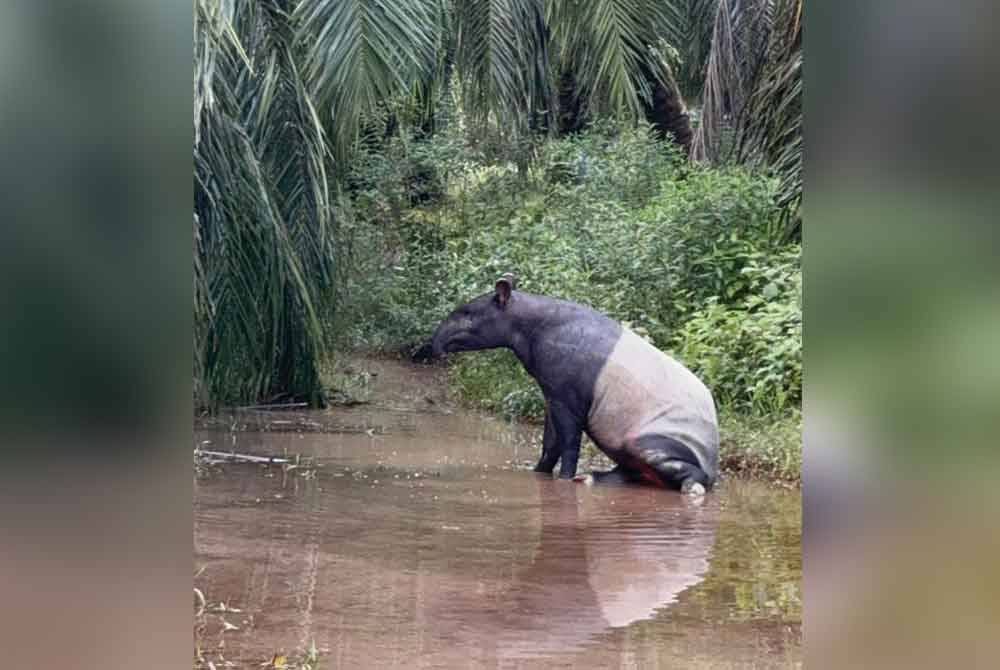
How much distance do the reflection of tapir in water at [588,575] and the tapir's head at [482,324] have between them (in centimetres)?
162

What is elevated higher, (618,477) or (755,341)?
(755,341)

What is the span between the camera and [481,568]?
5621 millimetres

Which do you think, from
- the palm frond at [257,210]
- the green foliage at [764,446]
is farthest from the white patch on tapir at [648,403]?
the palm frond at [257,210]

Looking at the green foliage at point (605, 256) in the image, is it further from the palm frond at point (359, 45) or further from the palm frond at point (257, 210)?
the palm frond at point (359, 45)

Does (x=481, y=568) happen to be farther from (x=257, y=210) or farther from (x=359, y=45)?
(x=359, y=45)

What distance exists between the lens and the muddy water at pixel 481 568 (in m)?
4.38

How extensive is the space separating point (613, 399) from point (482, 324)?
127cm

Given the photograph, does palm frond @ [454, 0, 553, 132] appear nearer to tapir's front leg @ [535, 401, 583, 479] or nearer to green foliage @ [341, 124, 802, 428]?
tapir's front leg @ [535, 401, 583, 479]

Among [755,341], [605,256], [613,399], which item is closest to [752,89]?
[605,256]

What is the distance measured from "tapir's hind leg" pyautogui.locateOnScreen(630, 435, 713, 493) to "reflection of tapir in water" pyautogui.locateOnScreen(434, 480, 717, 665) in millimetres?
321

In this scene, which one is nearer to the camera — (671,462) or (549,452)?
(671,462)
